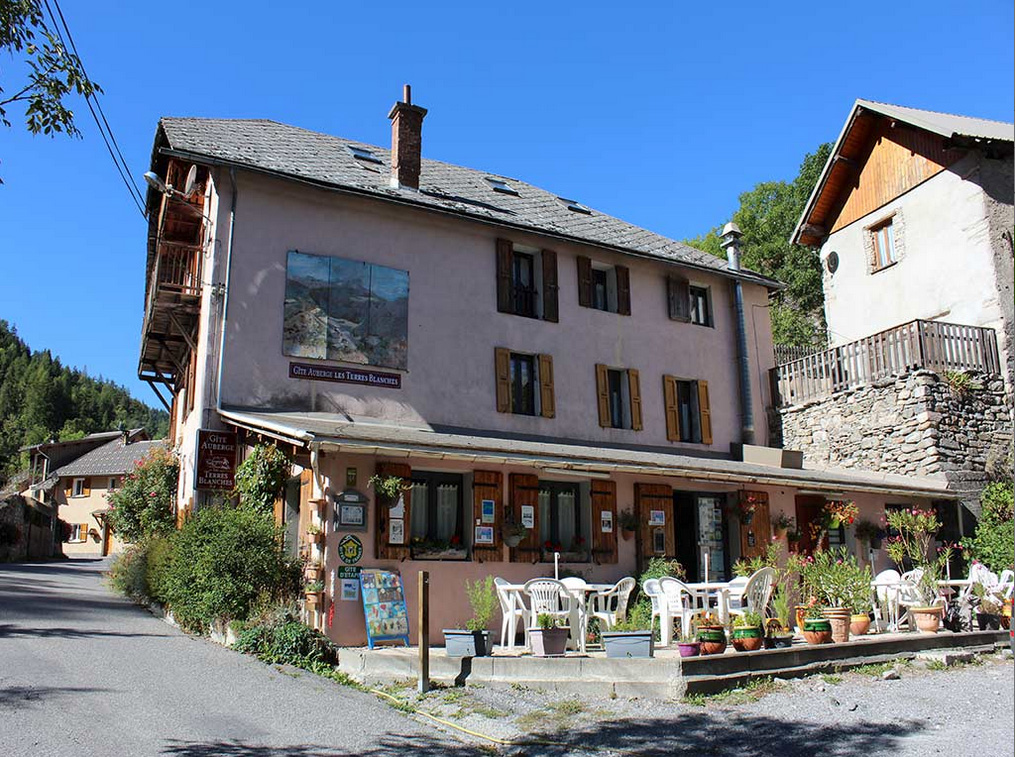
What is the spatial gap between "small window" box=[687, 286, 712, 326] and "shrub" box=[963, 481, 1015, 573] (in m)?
6.61

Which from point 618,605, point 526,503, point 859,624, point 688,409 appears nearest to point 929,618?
point 859,624

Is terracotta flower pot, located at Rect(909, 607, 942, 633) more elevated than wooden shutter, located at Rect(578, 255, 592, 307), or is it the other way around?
wooden shutter, located at Rect(578, 255, 592, 307)

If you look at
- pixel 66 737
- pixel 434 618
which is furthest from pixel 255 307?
pixel 66 737

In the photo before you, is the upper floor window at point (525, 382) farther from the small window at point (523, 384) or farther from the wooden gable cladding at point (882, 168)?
the wooden gable cladding at point (882, 168)

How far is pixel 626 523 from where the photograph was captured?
14070mm

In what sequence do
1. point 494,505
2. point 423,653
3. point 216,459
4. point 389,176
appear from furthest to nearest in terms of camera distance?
point 389,176 < point 216,459 < point 494,505 < point 423,653

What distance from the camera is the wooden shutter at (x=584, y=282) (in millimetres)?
18109

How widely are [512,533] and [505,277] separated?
6121 mm

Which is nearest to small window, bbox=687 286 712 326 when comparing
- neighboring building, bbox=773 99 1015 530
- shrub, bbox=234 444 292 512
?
neighboring building, bbox=773 99 1015 530


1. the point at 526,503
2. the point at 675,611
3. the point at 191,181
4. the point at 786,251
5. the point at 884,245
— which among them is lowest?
the point at 675,611

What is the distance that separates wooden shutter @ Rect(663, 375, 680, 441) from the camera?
18.6 meters

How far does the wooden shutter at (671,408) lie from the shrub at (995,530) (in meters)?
5.89

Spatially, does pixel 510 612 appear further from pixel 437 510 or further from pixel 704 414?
pixel 704 414

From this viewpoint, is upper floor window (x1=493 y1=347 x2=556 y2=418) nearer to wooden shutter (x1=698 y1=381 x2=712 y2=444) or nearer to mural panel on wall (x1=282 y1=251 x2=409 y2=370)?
mural panel on wall (x1=282 y1=251 x2=409 y2=370)
